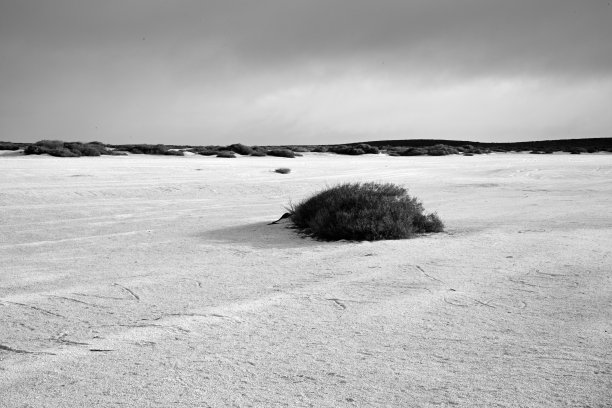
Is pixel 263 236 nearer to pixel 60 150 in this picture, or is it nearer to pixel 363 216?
pixel 363 216

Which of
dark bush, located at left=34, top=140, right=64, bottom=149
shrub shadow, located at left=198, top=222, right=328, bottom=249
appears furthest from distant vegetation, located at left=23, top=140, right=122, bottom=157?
shrub shadow, located at left=198, top=222, right=328, bottom=249

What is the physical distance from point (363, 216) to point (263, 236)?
1163 mm

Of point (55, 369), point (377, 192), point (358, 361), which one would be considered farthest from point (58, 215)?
point (358, 361)

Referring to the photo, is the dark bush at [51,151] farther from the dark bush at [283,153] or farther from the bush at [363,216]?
the bush at [363,216]

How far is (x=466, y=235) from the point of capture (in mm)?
6023

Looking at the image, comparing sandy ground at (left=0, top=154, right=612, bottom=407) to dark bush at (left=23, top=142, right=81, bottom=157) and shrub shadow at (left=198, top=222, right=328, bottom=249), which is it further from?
dark bush at (left=23, top=142, right=81, bottom=157)

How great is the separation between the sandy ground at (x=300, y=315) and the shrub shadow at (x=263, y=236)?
3 cm

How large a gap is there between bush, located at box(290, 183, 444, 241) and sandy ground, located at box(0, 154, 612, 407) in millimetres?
271

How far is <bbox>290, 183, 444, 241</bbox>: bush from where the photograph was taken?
A: 5.87m

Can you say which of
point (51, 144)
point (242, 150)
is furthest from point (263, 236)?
point (242, 150)

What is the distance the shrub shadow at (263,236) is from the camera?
5.73 m

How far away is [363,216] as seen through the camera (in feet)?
19.8

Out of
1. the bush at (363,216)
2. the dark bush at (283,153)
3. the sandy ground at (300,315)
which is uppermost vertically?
the dark bush at (283,153)

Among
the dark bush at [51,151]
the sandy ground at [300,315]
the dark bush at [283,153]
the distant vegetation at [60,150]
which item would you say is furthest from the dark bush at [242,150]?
the sandy ground at [300,315]
